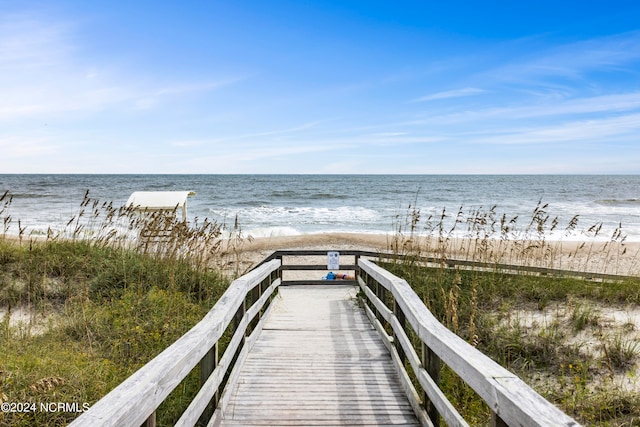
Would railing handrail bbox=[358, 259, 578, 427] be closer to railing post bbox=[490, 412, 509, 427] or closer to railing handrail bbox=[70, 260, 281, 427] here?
railing post bbox=[490, 412, 509, 427]

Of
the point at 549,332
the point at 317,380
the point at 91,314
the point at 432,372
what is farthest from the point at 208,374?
the point at 549,332

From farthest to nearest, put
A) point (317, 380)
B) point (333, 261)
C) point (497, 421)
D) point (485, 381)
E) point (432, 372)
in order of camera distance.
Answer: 1. point (333, 261)
2. point (317, 380)
3. point (432, 372)
4. point (485, 381)
5. point (497, 421)

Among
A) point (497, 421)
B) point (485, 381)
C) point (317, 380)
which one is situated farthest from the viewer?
point (317, 380)

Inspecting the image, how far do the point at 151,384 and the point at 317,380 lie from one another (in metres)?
2.47

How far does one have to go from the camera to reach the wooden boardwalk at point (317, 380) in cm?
347

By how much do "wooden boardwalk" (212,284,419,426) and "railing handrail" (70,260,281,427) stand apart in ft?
2.49

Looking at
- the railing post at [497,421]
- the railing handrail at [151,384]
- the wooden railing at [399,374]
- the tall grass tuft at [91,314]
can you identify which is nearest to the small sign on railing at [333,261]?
the tall grass tuft at [91,314]

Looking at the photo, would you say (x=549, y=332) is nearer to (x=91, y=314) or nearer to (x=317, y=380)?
(x=317, y=380)

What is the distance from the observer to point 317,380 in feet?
13.9

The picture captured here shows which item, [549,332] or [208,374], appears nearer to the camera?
[208,374]

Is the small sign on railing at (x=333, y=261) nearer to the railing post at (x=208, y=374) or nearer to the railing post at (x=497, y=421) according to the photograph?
the railing post at (x=208, y=374)

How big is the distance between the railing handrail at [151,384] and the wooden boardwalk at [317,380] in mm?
758

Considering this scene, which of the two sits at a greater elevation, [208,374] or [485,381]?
[485,381]

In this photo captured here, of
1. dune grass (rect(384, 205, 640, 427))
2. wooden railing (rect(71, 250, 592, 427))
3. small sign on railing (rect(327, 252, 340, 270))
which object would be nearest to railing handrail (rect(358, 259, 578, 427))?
wooden railing (rect(71, 250, 592, 427))
